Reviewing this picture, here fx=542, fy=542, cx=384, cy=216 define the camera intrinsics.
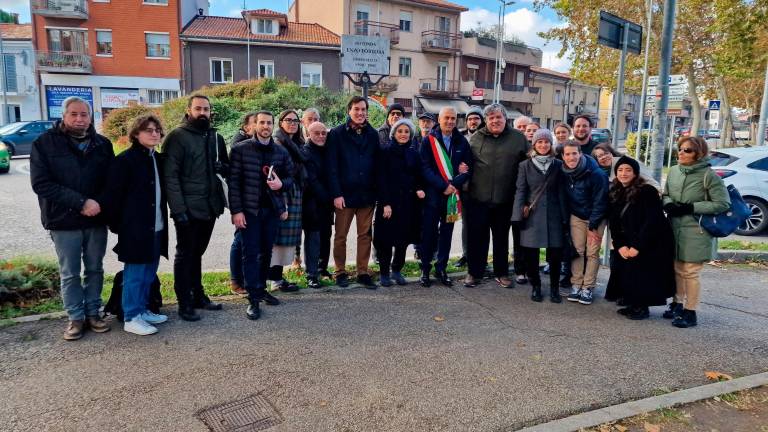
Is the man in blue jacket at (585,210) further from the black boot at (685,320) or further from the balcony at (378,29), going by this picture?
the balcony at (378,29)

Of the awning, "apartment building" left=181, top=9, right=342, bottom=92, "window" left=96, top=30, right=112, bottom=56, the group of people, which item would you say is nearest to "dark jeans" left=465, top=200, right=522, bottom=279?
the group of people

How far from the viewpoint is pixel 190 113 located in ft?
16.0

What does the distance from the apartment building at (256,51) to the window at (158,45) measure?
1040mm

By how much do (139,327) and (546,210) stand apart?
4162 millimetres

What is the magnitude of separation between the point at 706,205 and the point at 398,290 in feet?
10.5

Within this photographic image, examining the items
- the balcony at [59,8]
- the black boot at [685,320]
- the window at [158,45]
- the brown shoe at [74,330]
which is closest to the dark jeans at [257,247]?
the brown shoe at [74,330]

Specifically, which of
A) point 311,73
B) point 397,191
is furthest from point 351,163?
point 311,73

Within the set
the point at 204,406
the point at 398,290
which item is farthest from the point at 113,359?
the point at 398,290

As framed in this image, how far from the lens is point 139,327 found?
4621mm

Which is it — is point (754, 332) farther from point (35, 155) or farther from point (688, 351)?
point (35, 155)

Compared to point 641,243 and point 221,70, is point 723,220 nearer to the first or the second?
point 641,243

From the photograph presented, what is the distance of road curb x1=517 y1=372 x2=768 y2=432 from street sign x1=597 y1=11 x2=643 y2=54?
529cm

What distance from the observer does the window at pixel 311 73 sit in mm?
37219

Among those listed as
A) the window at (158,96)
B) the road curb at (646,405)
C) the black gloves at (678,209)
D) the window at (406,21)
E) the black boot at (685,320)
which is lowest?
the road curb at (646,405)
